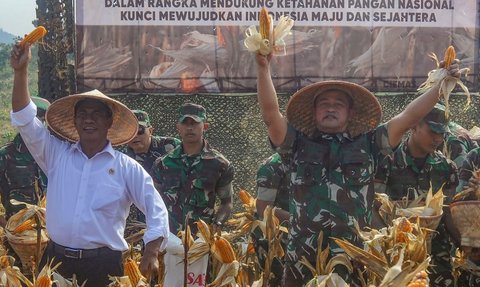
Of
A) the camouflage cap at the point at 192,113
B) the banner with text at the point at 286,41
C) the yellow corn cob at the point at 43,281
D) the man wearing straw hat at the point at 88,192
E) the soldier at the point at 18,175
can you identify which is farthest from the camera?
the banner with text at the point at 286,41

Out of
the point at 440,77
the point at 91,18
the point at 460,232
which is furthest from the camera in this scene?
the point at 91,18

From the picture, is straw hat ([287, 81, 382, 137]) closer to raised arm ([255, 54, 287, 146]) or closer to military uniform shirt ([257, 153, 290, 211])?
raised arm ([255, 54, 287, 146])

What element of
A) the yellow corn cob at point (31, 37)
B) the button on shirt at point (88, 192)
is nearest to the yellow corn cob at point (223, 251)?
the button on shirt at point (88, 192)

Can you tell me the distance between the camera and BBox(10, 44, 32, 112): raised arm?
11.2ft

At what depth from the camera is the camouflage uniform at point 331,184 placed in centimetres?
368

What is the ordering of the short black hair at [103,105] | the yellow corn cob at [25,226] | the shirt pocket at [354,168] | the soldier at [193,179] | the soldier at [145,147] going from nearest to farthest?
the shirt pocket at [354,168], the short black hair at [103,105], the yellow corn cob at [25,226], the soldier at [193,179], the soldier at [145,147]

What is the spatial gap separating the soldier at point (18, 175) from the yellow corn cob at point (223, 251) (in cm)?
213

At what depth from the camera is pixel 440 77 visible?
139 inches

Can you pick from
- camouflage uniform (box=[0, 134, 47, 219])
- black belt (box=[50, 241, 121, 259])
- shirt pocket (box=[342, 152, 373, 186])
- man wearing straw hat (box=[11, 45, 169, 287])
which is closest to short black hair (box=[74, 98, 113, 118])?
man wearing straw hat (box=[11, 45, 169, 287])

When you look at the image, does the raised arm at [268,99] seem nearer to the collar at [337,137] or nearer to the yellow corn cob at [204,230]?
the collar at [337,137]

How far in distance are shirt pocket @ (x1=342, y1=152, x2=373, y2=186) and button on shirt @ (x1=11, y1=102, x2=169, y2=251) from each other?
0.90m

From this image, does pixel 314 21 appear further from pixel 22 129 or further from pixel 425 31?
pixel 22 129

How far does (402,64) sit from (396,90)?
0.93 ft

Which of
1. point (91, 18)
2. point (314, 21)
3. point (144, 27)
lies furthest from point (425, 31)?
point (91, 18)
